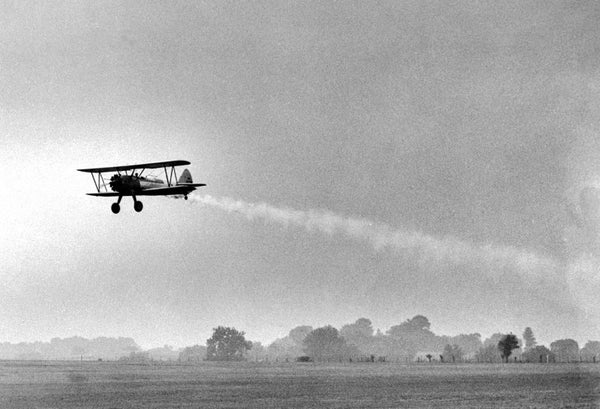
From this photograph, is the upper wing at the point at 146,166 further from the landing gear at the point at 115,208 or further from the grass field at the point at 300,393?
the grass field at the point at 300,393

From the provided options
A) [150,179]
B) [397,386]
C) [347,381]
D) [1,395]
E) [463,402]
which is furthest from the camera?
[347,381]

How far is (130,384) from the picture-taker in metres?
99.6

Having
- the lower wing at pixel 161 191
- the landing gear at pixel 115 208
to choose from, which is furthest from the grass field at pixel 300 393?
the lower wing at pixel 161 191

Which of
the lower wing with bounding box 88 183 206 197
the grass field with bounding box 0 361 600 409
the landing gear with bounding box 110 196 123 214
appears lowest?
the grass field with bounding box 0 361 600 409

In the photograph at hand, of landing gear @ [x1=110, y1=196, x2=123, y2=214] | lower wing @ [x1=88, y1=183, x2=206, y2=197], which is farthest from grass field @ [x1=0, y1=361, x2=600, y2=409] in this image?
lower wing @ [x1=88, y1=183, x2=206, y2=197]

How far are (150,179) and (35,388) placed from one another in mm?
30624

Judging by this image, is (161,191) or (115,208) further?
(161,191)

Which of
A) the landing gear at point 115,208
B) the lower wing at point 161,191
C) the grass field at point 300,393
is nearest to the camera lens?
the grass field at point 300,393

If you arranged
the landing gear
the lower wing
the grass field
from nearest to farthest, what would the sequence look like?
the grass field
the landing gear
the lower wing

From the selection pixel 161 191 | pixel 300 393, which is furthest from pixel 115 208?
pixel 300 393

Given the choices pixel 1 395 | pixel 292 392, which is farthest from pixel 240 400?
pixel 1 395

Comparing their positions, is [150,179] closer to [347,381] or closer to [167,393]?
[167,393]

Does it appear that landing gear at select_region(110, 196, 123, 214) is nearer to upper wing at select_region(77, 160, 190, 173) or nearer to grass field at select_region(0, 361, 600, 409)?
upper wing at select_region(77, 160, 190, 173)

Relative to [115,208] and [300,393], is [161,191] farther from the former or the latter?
[300,393]
